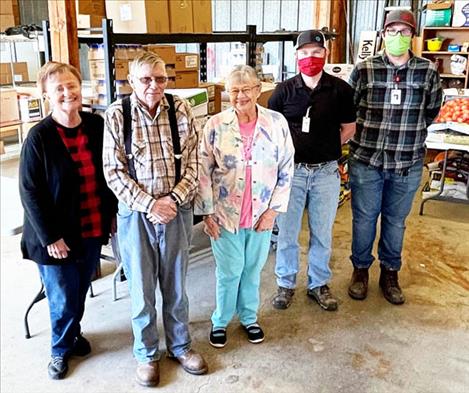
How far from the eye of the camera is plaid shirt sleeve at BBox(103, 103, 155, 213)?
80.0 inches

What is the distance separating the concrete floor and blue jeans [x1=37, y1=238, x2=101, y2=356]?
17 cm

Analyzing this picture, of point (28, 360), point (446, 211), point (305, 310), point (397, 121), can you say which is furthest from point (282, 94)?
point (446, 211)

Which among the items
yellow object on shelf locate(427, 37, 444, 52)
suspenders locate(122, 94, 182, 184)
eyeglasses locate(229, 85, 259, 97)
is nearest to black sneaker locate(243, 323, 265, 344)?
suspenders locate(122, 94, 182, 184)

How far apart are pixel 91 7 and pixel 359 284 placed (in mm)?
2739

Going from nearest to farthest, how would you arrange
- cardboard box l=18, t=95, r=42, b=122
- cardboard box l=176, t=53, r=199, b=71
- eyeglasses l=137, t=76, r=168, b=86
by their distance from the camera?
eyeglasses l=137, t=76, r=168, b=86 < cardboard box l=176, t=53, r=199, b=71 < cardboard box l=18, t=95, r=42, b=122

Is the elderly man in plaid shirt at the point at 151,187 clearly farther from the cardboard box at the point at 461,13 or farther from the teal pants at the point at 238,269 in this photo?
the cardboard box at the point at 461,13

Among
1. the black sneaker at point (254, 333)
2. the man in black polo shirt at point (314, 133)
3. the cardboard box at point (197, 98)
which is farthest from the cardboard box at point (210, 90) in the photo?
the black sneaker at point (254, 333)

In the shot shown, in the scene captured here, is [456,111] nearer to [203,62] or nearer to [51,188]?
[203,62]

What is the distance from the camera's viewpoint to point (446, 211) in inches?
188

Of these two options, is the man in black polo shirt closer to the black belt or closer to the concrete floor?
the black belt

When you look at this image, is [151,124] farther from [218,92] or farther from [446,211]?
[446,211]

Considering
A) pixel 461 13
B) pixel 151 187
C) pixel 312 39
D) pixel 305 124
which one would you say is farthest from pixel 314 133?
pixel 461 13

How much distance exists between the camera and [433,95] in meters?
2.69

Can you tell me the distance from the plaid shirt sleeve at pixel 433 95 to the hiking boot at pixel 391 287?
0.98 meters
